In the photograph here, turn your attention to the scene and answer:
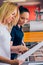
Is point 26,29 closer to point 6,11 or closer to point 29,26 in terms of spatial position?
point 29,26

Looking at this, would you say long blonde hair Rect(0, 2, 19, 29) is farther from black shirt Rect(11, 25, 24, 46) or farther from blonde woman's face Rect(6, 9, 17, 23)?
black shirt Rect(11, 25, 24, 46)

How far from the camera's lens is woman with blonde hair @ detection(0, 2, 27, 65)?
6.75 ft

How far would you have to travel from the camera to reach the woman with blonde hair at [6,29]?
2.06m

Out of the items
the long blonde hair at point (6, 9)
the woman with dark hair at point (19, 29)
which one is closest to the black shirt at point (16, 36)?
the woman with dark hair at point (19, 29)

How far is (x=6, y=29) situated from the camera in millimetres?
2092

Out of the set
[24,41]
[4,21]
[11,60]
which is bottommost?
[11,60]

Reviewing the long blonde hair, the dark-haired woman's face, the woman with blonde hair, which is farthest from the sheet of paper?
the long blonde hair

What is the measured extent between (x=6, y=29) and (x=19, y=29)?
11cm

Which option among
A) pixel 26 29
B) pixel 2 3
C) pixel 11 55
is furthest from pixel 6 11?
pixel 11 55

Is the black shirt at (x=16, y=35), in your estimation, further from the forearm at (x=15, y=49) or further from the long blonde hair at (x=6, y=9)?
the long blonde hair at (x=6, y=9)

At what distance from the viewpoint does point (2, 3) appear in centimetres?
206

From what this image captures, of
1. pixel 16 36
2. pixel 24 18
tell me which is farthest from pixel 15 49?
pixel 24 18

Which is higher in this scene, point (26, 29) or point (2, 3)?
point (2, 3)

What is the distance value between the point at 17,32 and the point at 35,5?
26 cm
